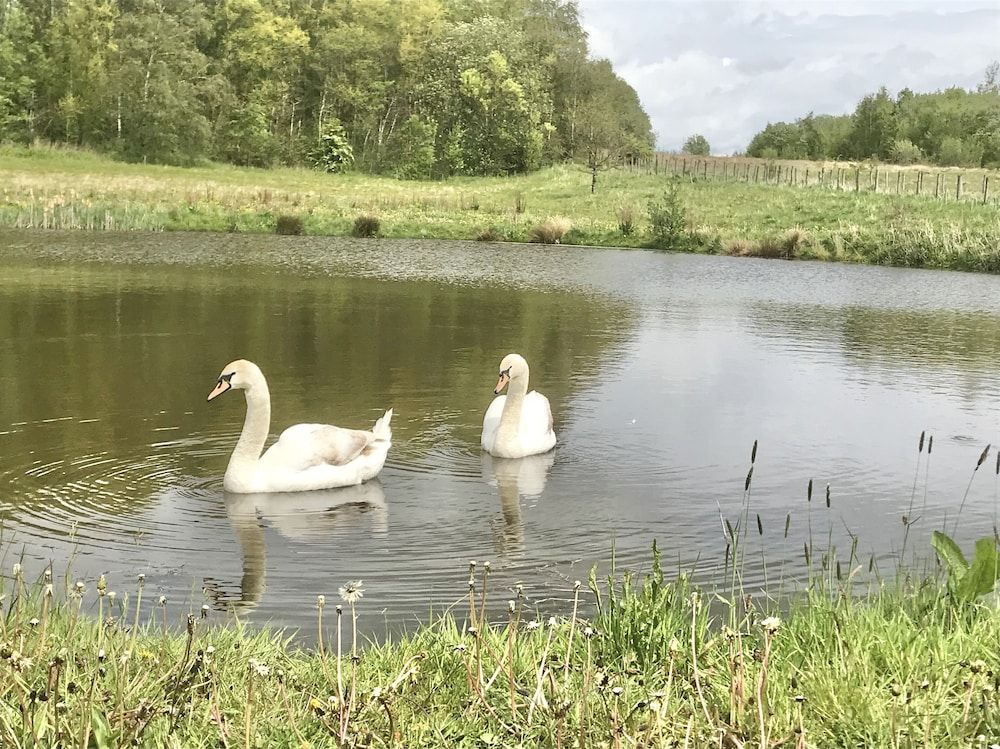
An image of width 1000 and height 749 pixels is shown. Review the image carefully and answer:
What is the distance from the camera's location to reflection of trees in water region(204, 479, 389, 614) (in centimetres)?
636

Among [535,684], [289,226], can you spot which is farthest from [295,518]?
[289,226]

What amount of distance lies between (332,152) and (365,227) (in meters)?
43.8

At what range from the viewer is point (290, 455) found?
26.0 ft

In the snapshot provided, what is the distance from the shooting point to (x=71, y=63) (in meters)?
78.6

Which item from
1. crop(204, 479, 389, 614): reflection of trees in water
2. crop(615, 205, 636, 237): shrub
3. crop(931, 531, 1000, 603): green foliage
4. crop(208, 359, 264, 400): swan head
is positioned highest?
crop(615, 205, 636, 237): shrub

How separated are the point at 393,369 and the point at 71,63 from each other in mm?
75149

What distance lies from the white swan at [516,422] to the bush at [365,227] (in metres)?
30.8

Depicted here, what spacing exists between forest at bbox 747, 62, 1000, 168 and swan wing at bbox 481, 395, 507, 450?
80.1 m

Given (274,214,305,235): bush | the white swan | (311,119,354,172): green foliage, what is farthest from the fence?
the white swan

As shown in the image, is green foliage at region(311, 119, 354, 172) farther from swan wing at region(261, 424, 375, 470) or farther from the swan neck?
swan wing at region(261, 424, 375, 470)

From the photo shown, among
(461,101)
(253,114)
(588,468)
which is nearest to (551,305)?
(588,468)

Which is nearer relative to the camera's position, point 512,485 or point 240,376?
point 240,376

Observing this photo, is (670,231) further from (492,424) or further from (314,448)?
(314,448)

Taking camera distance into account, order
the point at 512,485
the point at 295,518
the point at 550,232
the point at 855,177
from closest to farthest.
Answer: the point at 295,518 → the point at 512,485 → the point at 550,232 → the point at 855,177
